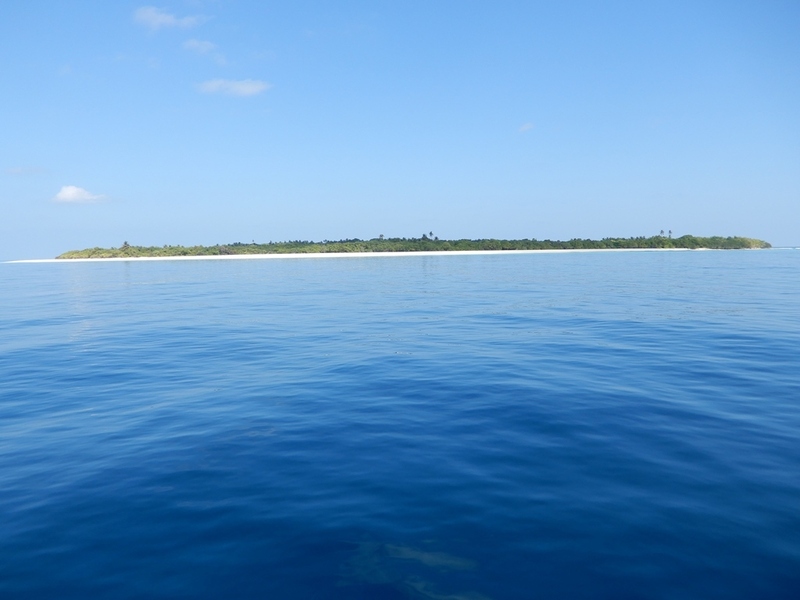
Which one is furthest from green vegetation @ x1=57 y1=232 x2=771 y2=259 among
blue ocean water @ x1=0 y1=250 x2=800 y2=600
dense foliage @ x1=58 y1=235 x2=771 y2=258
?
blue ocean water @ x1=0 y1=250 x2=800 y2=600

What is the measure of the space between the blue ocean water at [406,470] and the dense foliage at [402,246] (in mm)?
126666

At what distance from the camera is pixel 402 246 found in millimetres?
147625

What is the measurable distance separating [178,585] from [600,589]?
14.5ft

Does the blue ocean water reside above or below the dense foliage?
below

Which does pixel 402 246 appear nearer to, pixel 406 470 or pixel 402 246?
pixel 402 246

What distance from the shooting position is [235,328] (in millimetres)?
23297

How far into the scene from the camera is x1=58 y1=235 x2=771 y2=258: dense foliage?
5330 inches

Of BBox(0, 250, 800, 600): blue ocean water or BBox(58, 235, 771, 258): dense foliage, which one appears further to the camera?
BBox(58, 235, 771, 258): dense foliage

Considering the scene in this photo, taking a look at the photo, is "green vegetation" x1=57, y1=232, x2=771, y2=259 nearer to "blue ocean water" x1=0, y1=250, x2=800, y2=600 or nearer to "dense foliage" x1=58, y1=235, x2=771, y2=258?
"dense foliage" x1=58, y1=235, x2=771, y2=258

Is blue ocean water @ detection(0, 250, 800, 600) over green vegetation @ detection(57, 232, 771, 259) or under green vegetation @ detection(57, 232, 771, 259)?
under

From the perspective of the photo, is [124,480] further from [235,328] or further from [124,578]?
[235,328]

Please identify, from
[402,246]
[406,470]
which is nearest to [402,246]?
[402,246]

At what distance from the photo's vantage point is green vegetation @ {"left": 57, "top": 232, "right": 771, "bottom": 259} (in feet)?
444

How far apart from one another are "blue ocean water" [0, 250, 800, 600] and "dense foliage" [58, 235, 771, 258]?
126666 mm
